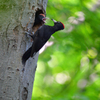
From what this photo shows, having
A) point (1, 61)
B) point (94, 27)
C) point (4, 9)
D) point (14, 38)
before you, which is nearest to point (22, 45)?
point (14, 38)

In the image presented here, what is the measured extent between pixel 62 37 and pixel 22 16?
146cm

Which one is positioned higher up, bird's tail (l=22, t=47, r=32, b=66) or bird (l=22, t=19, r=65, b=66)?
bird (l=22, t=19, r=65, b=66)

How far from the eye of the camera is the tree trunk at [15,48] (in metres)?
1.64

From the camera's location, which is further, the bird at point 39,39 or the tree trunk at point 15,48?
the bird at point 39,39

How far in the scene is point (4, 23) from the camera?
1.77m

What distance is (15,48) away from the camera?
1.74 m

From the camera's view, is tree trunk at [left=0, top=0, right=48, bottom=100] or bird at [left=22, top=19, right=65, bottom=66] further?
bird at [left=22, top=19, right=65, bottom=66]

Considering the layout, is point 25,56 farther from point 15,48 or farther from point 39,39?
point 39,39

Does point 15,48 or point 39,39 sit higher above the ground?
point 39,39

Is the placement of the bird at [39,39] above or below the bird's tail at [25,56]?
above

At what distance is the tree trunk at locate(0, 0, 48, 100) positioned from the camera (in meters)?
1.64

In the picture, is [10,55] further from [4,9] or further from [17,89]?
[4,9]

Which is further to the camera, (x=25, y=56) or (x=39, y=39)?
(x=39, y=39)

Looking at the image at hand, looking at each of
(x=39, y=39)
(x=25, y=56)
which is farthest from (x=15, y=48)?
(x=39, y=39)
